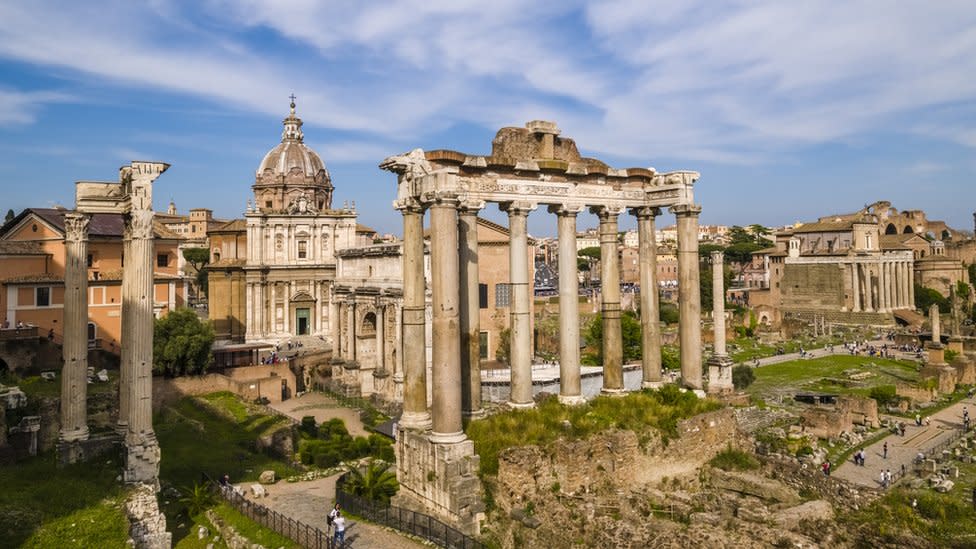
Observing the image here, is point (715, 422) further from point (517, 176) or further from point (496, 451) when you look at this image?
point (517, 176)

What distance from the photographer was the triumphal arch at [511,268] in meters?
13.9

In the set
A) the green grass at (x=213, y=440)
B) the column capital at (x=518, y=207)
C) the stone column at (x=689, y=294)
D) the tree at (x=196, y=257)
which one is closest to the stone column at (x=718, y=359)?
the stone column at (x=689, y=294)

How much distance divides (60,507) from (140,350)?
194 inches

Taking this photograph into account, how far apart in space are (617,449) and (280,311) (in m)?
39.1

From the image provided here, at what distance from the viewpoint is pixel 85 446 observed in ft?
63.0

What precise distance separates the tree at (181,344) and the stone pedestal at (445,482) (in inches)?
959

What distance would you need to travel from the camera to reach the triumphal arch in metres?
13.9

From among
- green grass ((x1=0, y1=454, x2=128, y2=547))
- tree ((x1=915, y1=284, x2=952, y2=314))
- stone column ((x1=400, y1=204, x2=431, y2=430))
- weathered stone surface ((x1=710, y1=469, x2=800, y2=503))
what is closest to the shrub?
weathered stone surface ((x1=710, y1=469, x2=800, y2=503))

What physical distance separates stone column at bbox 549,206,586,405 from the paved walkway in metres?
15.4

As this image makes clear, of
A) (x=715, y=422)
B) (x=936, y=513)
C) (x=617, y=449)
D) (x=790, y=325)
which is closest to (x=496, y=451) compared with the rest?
(x=617, y=449)

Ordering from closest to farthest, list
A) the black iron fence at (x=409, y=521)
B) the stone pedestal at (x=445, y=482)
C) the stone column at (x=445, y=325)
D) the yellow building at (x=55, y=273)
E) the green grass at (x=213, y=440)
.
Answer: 1. the black iron fence at (x=409, y=521)
2. the stone pedestal at (x=445, y=482)
3. the stone column at (x=445, y=325)
4. the green grass at (x=213, y=440)
5. the yellow building at (x=55, y=273)

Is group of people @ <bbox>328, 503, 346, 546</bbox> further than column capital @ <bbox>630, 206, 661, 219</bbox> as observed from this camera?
No

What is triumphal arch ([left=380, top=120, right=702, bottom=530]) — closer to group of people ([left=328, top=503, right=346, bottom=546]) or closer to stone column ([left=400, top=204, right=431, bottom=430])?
stone column ([left=400, top=204, right=431, bottom=430])

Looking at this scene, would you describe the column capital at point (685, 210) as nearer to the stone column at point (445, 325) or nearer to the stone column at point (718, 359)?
the stone column at point (445, 325)
